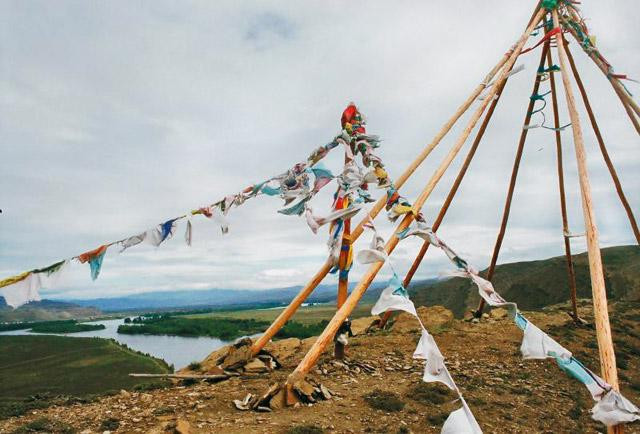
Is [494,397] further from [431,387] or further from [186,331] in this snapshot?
[186,331]

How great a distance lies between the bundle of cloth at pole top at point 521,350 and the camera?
4043 mm

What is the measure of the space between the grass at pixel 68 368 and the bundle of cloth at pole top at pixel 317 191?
1647 cm

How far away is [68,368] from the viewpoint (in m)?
40.1

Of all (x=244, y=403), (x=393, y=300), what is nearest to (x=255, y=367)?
(x=244, y=403)

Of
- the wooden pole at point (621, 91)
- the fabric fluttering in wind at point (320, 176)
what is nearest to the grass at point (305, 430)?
the fabric fluttering in wind at point (320, 176)

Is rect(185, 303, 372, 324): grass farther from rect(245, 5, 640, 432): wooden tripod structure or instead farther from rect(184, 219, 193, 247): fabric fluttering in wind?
rect(184, 219, 193, 247): fabric fluttering in wind

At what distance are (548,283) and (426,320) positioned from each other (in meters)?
32.5

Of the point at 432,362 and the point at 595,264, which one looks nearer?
the point at 432,362

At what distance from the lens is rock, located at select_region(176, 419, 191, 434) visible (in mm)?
5480

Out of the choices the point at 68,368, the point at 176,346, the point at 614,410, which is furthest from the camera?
the point at 176,346

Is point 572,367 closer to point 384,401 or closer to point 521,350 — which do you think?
point 521,350

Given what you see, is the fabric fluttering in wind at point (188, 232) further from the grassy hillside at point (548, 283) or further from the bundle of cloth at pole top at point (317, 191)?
the grassy hillside at point (548, 283)

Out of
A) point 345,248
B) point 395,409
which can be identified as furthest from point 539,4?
point 395,409

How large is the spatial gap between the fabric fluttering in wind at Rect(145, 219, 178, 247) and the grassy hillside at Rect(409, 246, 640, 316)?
30737 millimetres
